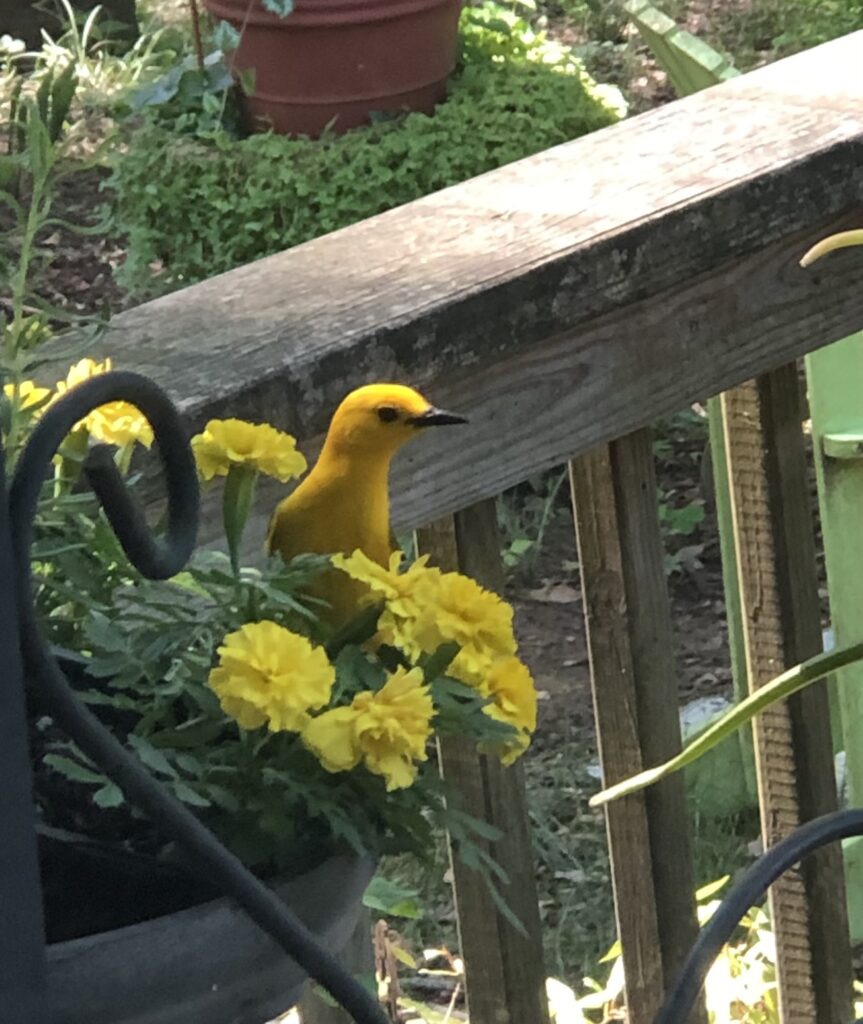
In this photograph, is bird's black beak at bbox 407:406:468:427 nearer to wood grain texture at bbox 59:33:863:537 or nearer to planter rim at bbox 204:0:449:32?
wood grain texture at bbox 59:33:863:537

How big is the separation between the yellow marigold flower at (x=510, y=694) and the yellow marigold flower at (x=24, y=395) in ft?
0.71

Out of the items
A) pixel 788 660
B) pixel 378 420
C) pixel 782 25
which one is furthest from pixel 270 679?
pixel 782 25

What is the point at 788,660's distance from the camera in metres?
1.47

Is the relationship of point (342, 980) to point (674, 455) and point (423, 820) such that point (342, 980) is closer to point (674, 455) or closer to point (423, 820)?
point (423, 820)

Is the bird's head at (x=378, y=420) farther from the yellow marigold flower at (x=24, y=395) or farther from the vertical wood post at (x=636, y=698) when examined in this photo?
the vertical wood post at (x=636, y=698)

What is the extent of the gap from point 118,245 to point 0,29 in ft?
3.95

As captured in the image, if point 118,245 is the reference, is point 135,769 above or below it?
above

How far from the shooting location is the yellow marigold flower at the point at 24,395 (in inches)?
29.0

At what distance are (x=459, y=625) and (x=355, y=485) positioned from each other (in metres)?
0.14

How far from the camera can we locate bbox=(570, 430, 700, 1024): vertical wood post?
1.31 m

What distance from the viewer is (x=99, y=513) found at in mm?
751

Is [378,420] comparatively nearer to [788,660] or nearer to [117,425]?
[117,425]

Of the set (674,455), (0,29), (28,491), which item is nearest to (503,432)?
(28,491)

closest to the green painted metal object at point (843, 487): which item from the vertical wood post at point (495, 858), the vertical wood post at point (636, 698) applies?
the vertical wood post at point (636, 698)
